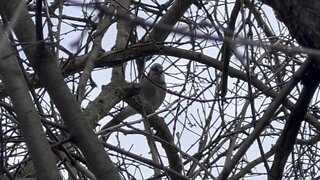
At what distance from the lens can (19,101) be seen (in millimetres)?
1852

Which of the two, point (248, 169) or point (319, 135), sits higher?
point (319, 135)

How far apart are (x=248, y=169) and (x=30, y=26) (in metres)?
2.18

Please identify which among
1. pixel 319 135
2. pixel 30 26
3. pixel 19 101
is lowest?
pixel 19 101

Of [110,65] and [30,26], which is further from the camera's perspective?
[110,65]

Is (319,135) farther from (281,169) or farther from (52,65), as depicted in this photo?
(52,65)

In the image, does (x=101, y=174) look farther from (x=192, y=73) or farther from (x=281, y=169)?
(x=192, y=73)

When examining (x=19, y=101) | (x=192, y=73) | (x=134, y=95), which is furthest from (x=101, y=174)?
(x=192, y=73)

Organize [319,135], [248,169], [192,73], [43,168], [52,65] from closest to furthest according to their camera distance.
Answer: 1. [43,168]
2. [52,65]
3. [248,169]
4. [319,135]
5. [192,73]

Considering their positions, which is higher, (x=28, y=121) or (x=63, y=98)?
(x=63, y=98)

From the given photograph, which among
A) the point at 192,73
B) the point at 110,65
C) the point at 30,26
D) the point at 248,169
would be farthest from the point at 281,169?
the point at 192,73

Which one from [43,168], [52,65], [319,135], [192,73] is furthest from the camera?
[192,73]

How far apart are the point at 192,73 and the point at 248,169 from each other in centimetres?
106

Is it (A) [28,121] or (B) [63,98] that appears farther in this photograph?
(B) [63,98]

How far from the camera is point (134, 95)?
444 cm
